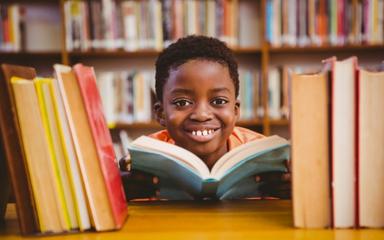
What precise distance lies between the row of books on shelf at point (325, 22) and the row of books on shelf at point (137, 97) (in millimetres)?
292

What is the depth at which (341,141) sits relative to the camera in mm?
574

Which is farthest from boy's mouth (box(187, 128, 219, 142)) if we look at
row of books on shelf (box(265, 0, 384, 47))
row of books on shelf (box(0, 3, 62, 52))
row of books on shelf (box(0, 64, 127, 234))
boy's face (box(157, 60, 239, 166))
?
row of books on shelf (box(0, 3, 62, 52))

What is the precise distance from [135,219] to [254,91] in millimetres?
1795

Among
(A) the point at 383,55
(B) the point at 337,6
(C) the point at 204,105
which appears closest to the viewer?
(C) the point at 204,105

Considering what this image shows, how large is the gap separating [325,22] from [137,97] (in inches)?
44.4

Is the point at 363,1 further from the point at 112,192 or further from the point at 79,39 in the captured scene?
the point at 112,192

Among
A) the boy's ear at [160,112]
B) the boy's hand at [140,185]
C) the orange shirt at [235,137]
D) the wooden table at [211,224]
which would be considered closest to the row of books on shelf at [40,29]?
the orange shirt at [235,137]

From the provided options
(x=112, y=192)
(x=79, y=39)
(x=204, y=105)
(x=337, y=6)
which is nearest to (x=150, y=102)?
(x=79, y=39)

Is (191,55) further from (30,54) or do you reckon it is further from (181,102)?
(30,54)

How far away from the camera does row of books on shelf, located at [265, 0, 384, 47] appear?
7.55 feet

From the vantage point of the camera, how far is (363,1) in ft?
7.59

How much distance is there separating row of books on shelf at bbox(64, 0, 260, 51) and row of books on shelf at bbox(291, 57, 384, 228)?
1.82 meters

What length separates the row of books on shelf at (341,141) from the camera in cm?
57

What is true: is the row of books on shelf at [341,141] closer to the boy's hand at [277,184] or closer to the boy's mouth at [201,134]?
the boy's hand at [277,184]
